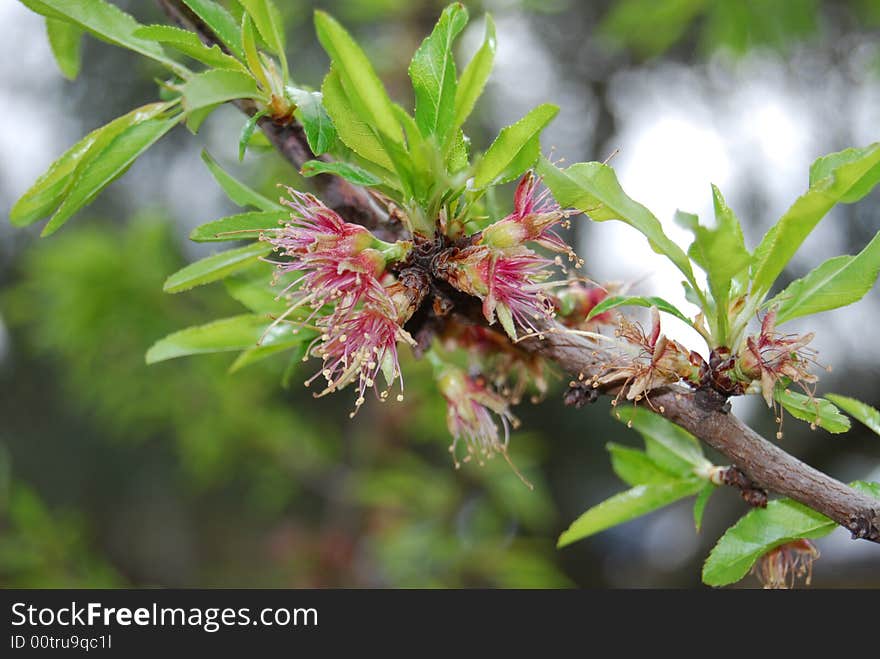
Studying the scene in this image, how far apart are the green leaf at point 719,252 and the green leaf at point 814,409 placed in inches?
3.9

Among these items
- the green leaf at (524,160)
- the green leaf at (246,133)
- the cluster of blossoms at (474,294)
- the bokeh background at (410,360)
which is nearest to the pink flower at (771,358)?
Result: the cluster of blossoms at (474,294)

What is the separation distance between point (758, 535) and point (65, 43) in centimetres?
82

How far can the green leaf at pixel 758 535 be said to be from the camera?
64 centimetres

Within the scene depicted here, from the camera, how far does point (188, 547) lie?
4.78 m

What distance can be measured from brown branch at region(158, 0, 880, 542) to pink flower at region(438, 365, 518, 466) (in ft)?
0.45

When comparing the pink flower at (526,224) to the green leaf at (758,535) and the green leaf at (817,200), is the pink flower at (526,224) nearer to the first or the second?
the green leaf at (817,200)

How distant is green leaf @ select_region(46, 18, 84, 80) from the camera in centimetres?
73

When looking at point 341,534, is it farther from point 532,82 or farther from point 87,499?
point 87,499

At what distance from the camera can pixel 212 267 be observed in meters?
0.69

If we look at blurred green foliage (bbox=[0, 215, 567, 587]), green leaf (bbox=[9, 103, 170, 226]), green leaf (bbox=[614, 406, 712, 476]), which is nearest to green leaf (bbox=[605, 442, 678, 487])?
green leaf (bbox=[614, 406, 712, 476])

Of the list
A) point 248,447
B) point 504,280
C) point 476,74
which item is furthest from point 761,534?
point 248,447

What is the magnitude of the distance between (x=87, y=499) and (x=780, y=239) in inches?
179

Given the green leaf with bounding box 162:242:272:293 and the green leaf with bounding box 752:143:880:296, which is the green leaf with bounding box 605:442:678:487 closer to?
the green leaf with bounding box 752:143:880:296

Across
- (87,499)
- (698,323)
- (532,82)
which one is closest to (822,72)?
(532,82)
